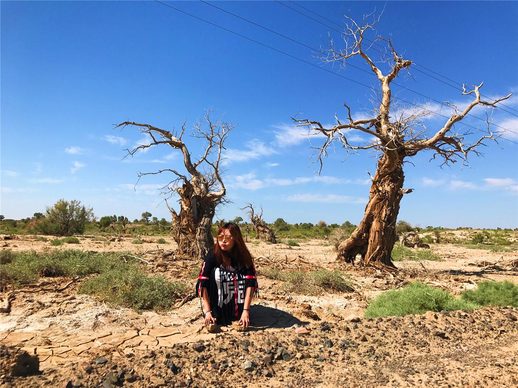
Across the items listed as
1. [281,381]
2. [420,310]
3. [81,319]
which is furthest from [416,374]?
[81,319]

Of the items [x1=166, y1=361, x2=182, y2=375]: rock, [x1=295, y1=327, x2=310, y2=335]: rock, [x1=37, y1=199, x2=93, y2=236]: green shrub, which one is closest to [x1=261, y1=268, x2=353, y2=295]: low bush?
[x1=295, y1=327, x2=310, y2=335]: rock

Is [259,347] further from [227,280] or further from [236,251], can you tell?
[236,251]

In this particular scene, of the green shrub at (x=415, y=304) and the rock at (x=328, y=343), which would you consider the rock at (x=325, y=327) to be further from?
the green shrub at (x=415, y=304)

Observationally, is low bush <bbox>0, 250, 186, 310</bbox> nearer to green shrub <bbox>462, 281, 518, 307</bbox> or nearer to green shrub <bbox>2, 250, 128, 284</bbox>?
green shrub <bbox>2, 250, 128, 284</bbox>

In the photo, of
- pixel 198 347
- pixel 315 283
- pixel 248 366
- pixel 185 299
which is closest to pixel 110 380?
pixel 198 347

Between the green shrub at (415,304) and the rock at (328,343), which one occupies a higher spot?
the green shrub at (415,304)

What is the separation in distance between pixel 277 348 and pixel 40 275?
7884 millimetres

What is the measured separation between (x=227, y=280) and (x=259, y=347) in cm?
A: 150

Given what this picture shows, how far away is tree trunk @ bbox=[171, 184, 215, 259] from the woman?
8.31 metres

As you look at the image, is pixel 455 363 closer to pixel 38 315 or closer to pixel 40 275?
pixel 38 315

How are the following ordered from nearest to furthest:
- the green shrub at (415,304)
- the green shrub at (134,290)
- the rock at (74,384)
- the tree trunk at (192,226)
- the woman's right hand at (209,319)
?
the rock at (74,384) → the woman's right hand at (209,319) → the green shrub at (415,304) → the green shrub at (134,290) → the tree trunk at (192,226)

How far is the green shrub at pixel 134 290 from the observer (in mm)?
7902

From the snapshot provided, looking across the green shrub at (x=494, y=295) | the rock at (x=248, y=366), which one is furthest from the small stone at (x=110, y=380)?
the green shrub at (x=494, y=295)

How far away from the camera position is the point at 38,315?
726cm
